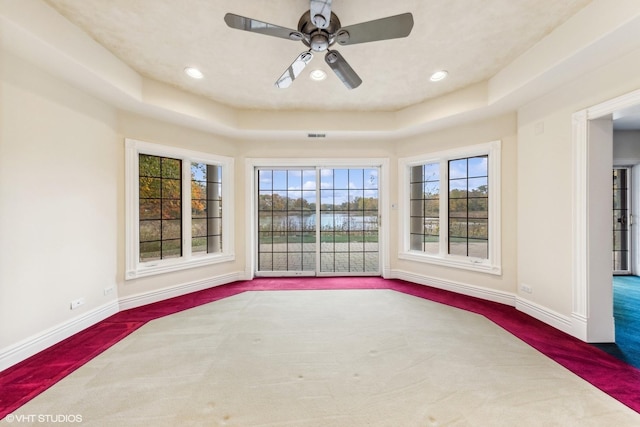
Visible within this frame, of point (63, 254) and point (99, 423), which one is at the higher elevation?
point (63, 254)

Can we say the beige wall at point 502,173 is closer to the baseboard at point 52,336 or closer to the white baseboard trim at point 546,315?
the white baseboard trim at point 546,315

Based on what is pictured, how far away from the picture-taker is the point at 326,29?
6.12 ft

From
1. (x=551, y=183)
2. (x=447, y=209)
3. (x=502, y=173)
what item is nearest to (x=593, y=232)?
(x=551, y=183)

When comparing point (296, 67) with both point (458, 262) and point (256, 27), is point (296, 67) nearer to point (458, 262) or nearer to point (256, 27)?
point (256, 27)

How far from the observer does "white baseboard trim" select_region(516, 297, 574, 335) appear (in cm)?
249

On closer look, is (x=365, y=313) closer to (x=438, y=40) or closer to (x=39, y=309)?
(x=438, y=40)

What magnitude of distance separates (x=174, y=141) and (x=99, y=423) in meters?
3.23

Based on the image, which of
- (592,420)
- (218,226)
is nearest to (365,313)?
(592,420)

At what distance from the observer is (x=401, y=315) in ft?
9.45

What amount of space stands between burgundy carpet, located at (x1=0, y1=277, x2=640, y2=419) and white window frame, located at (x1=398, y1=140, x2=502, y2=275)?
19.4 inches

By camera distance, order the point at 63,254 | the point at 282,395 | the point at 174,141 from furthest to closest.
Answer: the point at 174,141 → the point at 63,254 → the point at 282,395

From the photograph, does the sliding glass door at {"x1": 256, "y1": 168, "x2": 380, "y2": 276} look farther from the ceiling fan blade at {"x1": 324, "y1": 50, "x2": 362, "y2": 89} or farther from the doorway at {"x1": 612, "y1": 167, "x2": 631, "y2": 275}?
the doorway at {"x1": 612, "y1": 167, "x2": 631, "y2": 275}

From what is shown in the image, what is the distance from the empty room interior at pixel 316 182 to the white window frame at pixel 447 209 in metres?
0.03

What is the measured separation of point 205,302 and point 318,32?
11.1 feet
